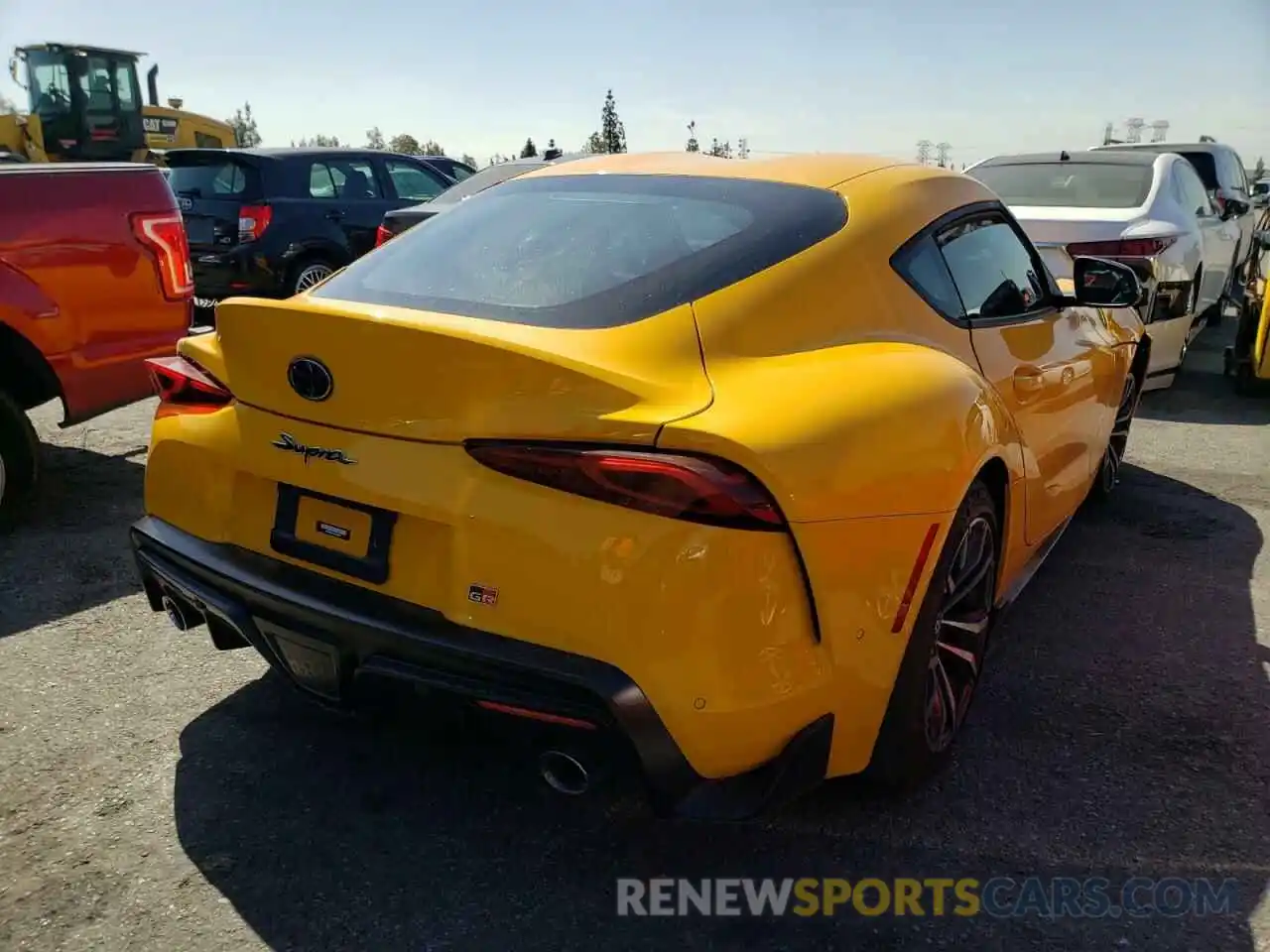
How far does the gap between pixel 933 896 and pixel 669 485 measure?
1.15 metres

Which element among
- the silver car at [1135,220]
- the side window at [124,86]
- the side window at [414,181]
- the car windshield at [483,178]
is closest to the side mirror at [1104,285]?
the silver car at [1135,220]

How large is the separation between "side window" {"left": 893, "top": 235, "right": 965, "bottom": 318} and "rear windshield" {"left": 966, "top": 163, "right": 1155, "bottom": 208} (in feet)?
15.4

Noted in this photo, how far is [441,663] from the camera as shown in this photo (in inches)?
80.2

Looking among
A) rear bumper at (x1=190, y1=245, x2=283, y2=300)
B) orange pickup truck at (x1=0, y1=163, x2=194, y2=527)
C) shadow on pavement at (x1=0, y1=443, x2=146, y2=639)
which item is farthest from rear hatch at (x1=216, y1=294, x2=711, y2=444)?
rear bumper at (x1=190, y1=245, x2=283, y2=300)

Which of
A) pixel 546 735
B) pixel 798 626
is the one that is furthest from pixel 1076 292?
pixel 546 735

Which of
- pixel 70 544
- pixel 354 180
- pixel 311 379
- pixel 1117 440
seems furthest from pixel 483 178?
pixel 311 379

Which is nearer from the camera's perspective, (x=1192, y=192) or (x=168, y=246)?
(x=168, y=246)

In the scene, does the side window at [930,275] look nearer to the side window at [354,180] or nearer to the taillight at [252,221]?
the taillight at [252,221]

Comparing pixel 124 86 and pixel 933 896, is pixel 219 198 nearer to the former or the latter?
pixel 933 896

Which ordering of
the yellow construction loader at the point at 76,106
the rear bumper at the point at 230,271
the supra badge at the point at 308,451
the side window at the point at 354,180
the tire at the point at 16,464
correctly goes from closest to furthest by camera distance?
the supra badge at the point at 308,451, the tire at the point at 16,464, the rear bumper at the point at 230,271, the side window at the point at 354,180, the yellow construction loader at the point at 76,106

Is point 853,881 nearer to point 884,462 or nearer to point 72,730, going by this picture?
point 884,462

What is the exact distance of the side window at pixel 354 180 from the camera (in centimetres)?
982

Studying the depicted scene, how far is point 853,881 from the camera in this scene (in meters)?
2.34

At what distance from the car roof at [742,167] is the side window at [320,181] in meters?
6.95
